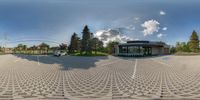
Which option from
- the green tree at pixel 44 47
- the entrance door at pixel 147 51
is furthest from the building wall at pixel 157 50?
the green tree at pixel 44 47

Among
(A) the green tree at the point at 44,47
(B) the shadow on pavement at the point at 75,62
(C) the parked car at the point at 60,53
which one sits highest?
(A) the green tree at the point at 44,47

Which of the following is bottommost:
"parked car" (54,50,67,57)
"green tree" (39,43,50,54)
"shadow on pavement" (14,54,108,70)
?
"shadow on pavement" (14,54,108,70)

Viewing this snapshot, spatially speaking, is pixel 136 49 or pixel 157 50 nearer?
pixel 136 49

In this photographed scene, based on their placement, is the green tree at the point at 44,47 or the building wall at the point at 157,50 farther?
the building wall at the point at 157,50

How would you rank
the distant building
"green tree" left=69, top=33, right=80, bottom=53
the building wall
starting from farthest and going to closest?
the building wall < the distant building < "green tree" left=69, top=33, right=80, bottom=53

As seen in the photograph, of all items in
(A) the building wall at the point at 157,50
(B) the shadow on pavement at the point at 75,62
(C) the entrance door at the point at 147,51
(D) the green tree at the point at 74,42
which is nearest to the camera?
(B) the shadow on pavement at the point at 75,62

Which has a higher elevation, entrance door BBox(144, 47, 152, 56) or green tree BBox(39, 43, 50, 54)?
green tree BBox(39, 43, 50, 54)

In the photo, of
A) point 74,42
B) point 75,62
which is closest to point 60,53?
point 74,42

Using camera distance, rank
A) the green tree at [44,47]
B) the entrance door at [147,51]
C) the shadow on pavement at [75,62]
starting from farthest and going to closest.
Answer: the entrance door at [147,51] < the green tree at [44,47] < the shadow on pavement at [75,62]

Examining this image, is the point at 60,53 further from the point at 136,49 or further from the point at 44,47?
the point at 136,49

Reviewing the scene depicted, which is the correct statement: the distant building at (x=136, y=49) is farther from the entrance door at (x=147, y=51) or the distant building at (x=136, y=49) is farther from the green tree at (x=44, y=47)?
the green tree at (x=44, y=47)

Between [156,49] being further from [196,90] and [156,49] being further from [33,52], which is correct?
[196,90]

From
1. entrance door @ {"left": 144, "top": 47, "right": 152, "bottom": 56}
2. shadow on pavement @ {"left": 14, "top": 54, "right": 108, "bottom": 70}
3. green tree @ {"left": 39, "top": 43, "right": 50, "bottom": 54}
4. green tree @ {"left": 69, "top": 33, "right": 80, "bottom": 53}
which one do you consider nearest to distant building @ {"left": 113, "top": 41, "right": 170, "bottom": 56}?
entrance door @ {"left": 144, "top": 47, "right": 152, "bottom": 56}

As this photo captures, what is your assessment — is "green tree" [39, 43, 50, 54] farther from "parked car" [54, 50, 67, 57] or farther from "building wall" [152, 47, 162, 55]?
"building wall" [152, 47, 162, 55]
